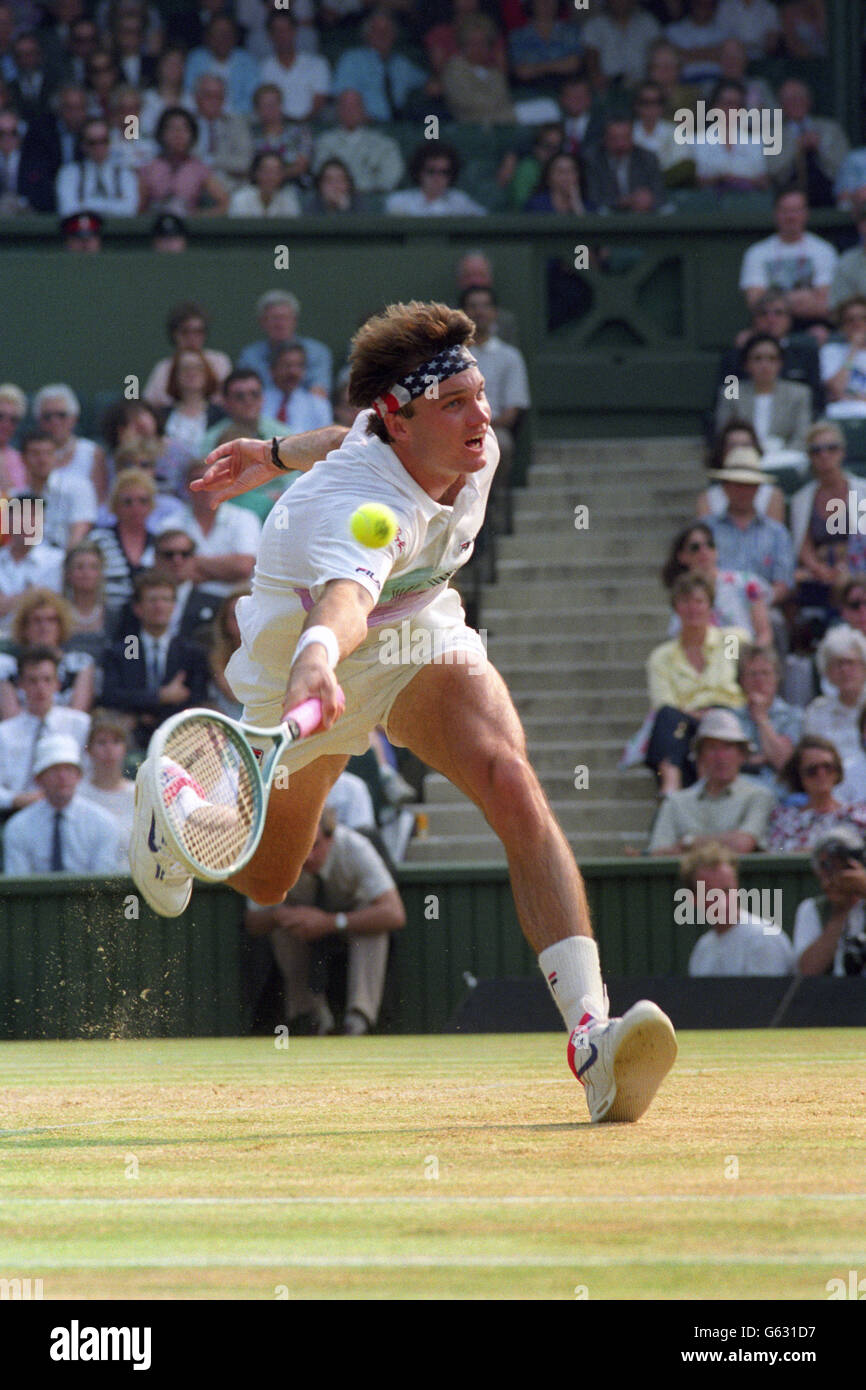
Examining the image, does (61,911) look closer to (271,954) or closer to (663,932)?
(271,954)

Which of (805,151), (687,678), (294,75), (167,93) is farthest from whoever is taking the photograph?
(294,75)

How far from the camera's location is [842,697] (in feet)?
36.0

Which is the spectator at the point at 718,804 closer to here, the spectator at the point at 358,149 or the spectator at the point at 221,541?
the spectator at the point at 221,541

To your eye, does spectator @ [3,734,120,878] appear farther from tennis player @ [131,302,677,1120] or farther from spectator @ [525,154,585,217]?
spectator @ [525,154,585,217]

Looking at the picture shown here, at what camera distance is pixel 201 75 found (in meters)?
15.7

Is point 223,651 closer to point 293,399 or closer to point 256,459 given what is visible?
point 293,399

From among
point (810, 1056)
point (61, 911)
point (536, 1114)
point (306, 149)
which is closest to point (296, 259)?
point (306, 149)

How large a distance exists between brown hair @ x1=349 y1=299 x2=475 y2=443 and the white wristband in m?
0.94

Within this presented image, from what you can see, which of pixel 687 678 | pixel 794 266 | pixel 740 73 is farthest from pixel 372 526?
pixel 740 73

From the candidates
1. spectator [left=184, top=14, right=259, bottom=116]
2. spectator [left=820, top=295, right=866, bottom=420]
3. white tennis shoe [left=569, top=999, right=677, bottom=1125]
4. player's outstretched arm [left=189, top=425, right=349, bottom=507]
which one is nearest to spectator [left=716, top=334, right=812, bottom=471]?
spectator [left=820, top=295, right=866, bottom=420]

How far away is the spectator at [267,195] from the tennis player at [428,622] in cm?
948

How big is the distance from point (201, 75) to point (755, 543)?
6426 mm

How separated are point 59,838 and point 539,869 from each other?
18.8 ft

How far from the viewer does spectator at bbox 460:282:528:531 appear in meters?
13.2
